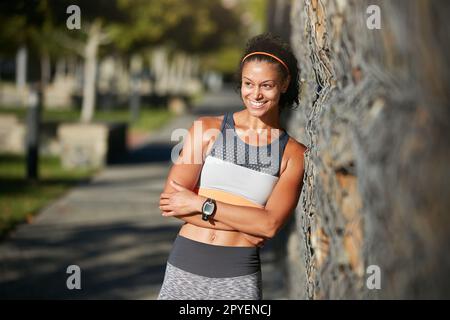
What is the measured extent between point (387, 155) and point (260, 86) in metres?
1.29

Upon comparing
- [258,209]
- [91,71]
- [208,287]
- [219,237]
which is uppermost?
[91,71]

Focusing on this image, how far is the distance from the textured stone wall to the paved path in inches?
169

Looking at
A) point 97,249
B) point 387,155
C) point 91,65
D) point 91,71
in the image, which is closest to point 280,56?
point 387,155

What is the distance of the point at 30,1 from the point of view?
8.86m

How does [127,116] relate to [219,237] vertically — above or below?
above

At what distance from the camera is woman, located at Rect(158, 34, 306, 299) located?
313 centimetres

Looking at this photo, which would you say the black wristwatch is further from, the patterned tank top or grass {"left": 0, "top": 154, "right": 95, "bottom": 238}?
grass {"left": 0, "top": 154, "right": 95, "bottom": 238}

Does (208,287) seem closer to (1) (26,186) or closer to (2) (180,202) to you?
(2) (180,202)

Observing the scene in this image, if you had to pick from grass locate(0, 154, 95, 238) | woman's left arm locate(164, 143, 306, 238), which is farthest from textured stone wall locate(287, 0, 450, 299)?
grass locate(0, 154, 95, 238)

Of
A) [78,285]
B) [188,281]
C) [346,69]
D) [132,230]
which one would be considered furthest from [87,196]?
[346,69]

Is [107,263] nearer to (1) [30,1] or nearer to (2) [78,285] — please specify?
(2) [78,285]

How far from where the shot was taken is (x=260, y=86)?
3.13 metres

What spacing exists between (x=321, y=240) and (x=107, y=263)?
5225 mm

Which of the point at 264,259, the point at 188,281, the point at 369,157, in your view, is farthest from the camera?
the point at 264,259
